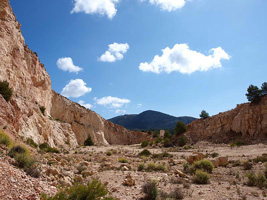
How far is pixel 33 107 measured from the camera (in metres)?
24.5

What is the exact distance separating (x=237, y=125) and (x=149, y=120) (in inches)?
5244

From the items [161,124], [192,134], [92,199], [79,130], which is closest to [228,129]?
[192,134]

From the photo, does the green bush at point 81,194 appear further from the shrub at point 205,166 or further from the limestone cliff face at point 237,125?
the limestone cliff face at point 237,125

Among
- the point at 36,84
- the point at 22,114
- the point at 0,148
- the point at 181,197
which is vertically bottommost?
the point at 181,197

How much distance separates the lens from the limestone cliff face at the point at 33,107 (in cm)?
1891

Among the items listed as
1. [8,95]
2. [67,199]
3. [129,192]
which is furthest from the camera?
[8,95]

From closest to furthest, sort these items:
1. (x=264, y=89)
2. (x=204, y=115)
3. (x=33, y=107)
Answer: (x=33, y=107) < (x=264, y=89) < (x=204, y=115)

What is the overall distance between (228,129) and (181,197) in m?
36.1

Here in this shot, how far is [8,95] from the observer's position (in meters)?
16.7

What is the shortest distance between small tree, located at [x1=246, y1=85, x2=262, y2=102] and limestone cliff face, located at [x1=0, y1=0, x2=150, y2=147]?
3625 centimetres

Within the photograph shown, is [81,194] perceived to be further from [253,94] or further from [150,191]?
[253,94]

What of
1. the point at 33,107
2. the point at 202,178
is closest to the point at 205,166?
the point at 202,178

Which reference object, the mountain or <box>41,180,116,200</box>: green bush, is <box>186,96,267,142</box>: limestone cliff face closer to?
<box>41,180,116,200</box>: green bush

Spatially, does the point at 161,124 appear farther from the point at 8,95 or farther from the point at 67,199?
the point at 67,199
